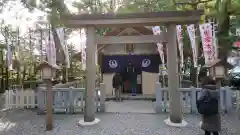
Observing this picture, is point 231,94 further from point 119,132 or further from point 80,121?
point 80,121

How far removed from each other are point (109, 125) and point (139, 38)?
2.89 m

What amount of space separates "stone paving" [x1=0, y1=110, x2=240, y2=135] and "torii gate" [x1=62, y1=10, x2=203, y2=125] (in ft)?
1.73

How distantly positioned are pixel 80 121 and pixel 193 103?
4115mm

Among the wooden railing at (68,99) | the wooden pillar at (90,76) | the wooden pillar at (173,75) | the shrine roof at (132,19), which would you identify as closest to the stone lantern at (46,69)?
the wooden pillar at (90,76)

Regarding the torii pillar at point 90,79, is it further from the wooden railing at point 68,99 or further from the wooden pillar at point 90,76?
the wooden railing at point 68,99

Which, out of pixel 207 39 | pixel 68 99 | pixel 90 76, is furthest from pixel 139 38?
pixel 68 99

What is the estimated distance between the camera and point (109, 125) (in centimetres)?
718

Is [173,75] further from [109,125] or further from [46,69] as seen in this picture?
[46,69]

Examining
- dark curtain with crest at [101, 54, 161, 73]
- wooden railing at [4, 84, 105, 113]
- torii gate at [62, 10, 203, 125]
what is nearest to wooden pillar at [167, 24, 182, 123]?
torii gate at [62, 10, 203, 125]

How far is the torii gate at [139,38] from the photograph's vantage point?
23.0 feet

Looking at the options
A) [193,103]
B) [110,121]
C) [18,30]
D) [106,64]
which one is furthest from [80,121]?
[18,30]

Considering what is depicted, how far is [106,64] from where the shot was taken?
1418 cm

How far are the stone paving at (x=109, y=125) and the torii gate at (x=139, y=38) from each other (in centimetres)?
53

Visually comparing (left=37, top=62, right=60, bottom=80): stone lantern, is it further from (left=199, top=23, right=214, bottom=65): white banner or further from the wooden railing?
(left=199, top=23, right=214, bottom=65): white banner
